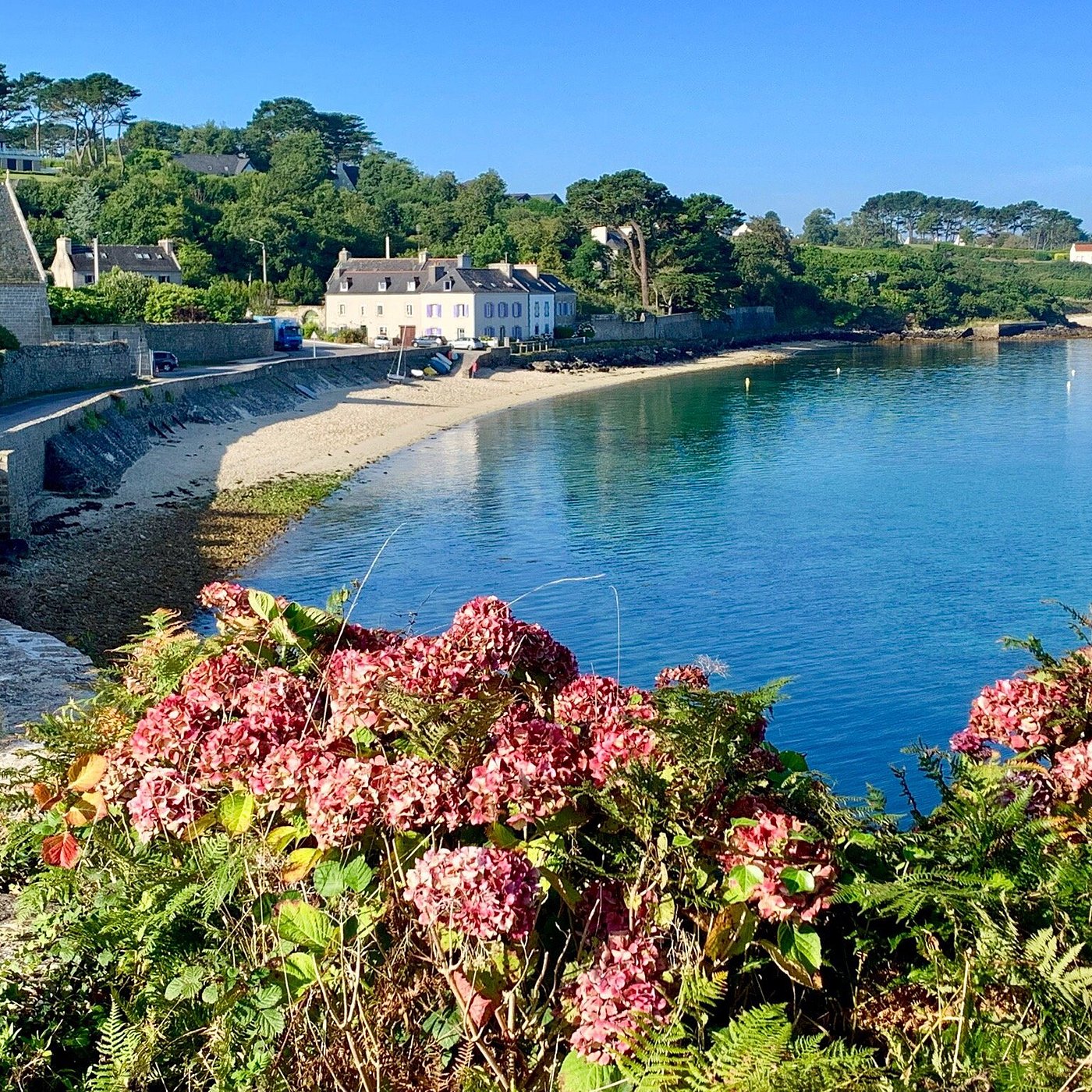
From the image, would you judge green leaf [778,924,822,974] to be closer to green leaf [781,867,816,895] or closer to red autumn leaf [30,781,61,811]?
green leaf [781,867,816,895]

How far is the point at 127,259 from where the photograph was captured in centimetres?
6725

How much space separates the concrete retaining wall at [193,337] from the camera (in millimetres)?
40219

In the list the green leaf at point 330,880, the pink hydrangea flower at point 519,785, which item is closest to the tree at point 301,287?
the green leaf at point 330,880

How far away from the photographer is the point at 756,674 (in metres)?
17.5

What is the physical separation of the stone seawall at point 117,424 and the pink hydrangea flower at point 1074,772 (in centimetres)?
1895

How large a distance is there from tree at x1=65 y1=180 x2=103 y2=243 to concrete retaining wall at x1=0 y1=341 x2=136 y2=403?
3746 cm

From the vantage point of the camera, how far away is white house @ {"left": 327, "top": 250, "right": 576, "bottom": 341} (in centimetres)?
7025

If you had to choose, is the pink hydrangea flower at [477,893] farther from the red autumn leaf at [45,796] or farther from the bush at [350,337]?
the bush at [350,337]

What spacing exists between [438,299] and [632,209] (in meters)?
22.0

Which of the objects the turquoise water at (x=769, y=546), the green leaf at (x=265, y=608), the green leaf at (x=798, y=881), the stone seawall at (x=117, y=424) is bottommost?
the turquoise water at (x=769, y=546)

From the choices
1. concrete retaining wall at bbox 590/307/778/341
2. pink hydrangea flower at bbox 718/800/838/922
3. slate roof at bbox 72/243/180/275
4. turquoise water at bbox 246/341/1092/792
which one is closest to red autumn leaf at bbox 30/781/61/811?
pink hydrangea flower at bbox 718/800/838/922

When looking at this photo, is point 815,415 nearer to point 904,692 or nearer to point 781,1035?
point 904,692

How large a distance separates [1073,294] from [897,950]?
497ft

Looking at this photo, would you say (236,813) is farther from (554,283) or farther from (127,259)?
(554,283)
